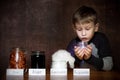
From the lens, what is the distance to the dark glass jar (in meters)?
1.66

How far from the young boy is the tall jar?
0.96 ft

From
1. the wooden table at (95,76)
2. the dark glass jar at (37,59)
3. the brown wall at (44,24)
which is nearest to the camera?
the wooden table at (95,76)

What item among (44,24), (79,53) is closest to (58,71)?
(79,53)

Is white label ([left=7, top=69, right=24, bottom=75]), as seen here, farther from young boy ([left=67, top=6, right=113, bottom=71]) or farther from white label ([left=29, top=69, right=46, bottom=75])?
young boy ([left=67, top=6, right=113, bottom=71])

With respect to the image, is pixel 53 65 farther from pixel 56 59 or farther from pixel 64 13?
pixel 64 13

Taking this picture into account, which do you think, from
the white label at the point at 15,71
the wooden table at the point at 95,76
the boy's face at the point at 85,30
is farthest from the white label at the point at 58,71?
the boy's face at the point at 85,30

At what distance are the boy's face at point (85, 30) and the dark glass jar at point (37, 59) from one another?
259 millimetres

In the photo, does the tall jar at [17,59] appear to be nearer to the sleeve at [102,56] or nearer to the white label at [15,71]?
the white label at [15,71]

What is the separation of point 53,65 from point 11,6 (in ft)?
1.50

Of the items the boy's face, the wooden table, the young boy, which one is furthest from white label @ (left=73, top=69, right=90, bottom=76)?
the boy's face

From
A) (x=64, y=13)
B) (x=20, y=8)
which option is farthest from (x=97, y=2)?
(x=20, y=8)

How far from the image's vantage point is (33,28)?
178cm

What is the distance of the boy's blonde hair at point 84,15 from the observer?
1776 mm

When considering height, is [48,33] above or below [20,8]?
below
